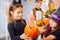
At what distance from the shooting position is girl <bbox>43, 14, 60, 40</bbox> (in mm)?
1467

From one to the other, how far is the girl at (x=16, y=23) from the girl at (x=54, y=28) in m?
0.21

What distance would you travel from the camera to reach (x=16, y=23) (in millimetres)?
1601

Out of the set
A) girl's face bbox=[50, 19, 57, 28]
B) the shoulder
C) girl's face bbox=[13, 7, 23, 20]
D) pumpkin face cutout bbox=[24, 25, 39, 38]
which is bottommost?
pumpkin face cutout bbox=[24, 25, 39, 38]

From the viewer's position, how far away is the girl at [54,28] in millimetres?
1467

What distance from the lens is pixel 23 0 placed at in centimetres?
156

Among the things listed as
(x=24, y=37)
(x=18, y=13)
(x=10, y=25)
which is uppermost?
(x=18, y=13)

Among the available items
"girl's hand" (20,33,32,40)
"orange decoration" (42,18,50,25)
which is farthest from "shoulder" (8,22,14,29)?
"orange decoration" (42,18,50,25)

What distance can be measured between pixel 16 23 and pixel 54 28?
1.25 feet

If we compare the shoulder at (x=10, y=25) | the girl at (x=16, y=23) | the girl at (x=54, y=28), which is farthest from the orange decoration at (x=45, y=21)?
the shoulder at (x=10, y=25)

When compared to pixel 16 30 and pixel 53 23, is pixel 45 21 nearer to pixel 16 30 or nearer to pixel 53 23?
pixel 53 23

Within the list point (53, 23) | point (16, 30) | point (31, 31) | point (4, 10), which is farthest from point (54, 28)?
point (4, 10)

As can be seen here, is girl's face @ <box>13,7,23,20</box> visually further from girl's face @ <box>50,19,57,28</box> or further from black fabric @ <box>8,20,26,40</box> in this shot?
girl's face @ <box>50,19,57,28</box>

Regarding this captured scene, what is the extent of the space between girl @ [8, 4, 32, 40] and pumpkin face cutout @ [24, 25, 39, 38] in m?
0.03

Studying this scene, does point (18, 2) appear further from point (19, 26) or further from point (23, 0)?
point (19, 26)
